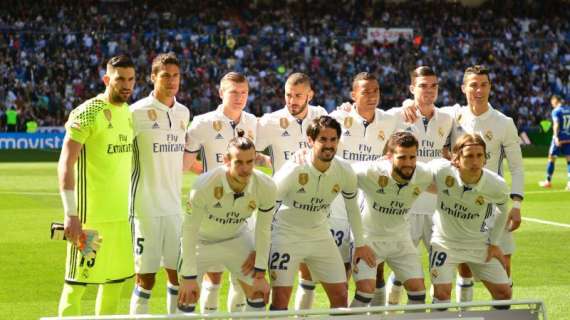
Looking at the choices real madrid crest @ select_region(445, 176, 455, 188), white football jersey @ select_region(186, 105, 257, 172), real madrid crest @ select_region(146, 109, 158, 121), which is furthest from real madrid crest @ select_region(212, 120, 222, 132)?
real madrid crest @ select_region(445, 176, 455, 188)

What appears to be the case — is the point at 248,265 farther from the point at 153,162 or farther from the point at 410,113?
the point at 410,113

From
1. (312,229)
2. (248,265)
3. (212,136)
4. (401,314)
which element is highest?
(212,136)

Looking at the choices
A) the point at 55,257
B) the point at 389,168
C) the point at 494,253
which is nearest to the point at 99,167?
the point at 389,168

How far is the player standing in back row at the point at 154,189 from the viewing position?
305 inches

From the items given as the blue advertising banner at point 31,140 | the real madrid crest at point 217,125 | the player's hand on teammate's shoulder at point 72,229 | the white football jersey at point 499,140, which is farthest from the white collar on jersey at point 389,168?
the blue advertising banner at point 31,140

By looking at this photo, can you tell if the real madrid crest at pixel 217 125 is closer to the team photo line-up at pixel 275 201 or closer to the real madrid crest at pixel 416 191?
the team photo line-up at pixel 275 201

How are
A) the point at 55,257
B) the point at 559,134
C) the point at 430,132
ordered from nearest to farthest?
the point at 430,132 → the point at 55,257 → the point at 559,134

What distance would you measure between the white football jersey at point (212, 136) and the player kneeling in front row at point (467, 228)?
183cm

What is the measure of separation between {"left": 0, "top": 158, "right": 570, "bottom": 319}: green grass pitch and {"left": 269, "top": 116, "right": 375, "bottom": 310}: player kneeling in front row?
2.03m

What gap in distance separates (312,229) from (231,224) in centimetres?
65

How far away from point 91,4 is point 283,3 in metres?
9.09

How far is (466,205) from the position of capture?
25.9ft

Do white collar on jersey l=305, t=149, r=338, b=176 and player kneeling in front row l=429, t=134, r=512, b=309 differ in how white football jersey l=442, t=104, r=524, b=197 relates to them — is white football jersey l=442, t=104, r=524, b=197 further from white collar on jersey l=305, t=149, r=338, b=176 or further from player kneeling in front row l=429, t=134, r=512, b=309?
white collar on jersey l=305, t=149, r=338, b=176

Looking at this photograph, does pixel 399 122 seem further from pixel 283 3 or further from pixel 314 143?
pixel 283 3
